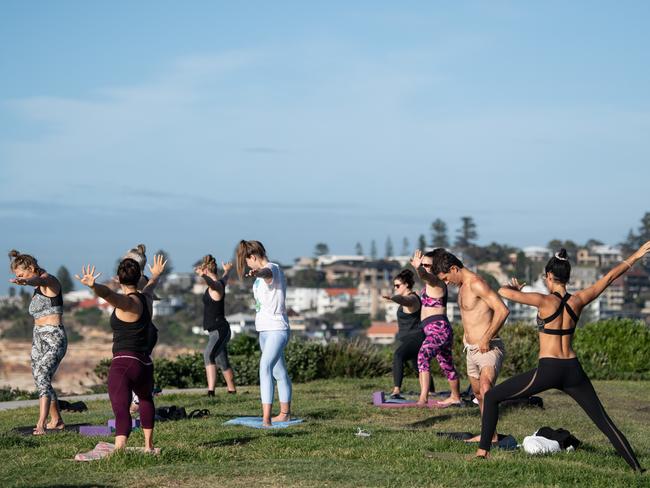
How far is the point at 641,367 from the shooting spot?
2345 centimetres

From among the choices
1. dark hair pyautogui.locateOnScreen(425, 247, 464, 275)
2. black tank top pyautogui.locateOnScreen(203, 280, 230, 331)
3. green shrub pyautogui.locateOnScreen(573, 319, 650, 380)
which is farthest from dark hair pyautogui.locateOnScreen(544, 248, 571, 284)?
green shrub pyautogui.locateOnScreen(573, 319, 650, 380)

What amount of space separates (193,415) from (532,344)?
37.2ft

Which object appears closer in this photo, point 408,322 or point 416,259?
point 416,259

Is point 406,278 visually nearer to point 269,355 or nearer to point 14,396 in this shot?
point 269,355

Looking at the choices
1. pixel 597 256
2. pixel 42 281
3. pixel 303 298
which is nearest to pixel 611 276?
pixel 42 281

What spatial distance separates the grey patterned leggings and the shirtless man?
13.7ft

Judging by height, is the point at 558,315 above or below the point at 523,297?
below

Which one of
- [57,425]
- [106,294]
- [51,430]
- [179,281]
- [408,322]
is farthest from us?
[179,281]

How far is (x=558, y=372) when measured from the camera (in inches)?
367

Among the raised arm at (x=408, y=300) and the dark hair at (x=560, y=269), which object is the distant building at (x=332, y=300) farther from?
the dark hair at (x=560, y=269)

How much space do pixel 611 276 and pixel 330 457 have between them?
9.74ft

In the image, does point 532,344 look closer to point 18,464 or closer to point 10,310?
point 18,464

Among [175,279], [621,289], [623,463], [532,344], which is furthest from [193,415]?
[175,279]

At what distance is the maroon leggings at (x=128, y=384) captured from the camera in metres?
9.44
